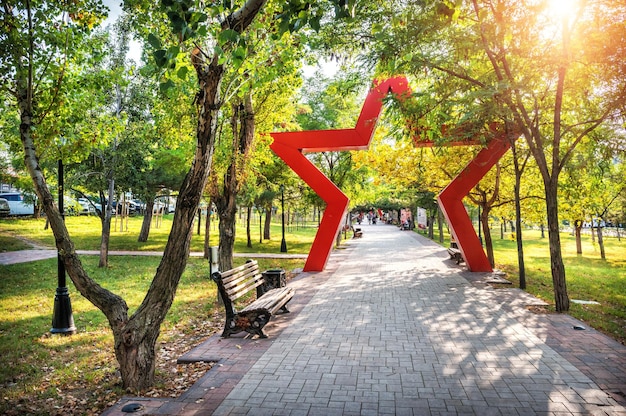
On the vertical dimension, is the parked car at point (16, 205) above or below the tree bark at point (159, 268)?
above

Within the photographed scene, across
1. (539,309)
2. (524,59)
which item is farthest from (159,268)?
(524,59)

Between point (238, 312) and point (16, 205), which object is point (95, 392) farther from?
point (16, 205)

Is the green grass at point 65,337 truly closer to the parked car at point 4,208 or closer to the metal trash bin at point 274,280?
the metal trash bin at point 274,280

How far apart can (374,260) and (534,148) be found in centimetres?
970

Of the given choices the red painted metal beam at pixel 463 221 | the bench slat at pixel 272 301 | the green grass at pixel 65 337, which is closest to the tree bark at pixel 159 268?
the green grass at pixel 65 337

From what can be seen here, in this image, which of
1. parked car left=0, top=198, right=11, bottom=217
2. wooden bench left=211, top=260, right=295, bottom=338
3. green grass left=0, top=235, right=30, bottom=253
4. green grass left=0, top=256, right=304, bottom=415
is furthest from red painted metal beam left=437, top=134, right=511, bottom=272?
parked car left=0, top=198, right=11, bottom=217

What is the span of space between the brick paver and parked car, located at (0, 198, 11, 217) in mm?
30905

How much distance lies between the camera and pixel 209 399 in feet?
14.4

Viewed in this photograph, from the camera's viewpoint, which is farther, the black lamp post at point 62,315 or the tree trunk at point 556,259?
the tree trunk at point 556,259

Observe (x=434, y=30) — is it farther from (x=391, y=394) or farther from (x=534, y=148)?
(x=391, y=394)

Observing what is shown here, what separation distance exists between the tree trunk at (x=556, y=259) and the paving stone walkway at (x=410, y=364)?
448 millimetres

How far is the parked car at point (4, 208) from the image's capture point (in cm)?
3012

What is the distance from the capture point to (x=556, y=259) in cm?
857

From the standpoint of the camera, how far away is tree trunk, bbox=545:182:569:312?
27.4 feet
